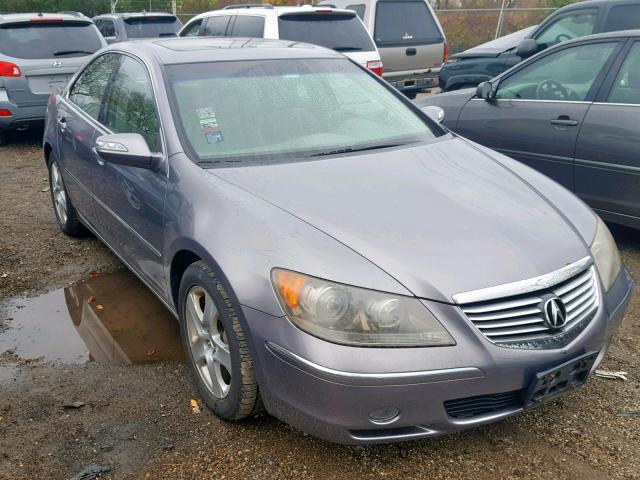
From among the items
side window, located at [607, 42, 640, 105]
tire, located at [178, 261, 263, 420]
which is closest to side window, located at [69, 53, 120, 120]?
tire, located at [178, 261, 263, 420]

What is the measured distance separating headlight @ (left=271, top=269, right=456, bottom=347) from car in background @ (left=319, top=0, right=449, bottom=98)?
26.4 feet

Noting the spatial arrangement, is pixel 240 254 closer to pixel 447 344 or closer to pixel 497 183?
pixel 447 344

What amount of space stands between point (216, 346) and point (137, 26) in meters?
11.8

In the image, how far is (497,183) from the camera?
9.95ft

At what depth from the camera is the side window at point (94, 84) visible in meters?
4.16

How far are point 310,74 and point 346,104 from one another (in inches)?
11.5

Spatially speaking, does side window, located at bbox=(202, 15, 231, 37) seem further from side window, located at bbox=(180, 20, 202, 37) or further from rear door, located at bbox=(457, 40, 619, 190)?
rear door, located at bbox=(457, 40, 619, 190)

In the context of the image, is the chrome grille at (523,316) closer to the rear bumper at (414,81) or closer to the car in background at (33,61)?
the car in background at (33,61)

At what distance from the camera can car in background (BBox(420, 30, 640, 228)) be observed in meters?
4.46

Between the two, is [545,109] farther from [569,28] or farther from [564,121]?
[569,28]

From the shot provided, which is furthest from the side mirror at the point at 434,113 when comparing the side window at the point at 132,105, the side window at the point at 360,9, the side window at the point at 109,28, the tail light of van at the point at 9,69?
the side window at the point at 109,28

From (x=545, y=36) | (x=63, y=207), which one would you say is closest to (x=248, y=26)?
(x=545, y=36)

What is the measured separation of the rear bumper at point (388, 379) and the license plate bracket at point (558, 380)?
24 millimetres

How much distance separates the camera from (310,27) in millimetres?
8312
